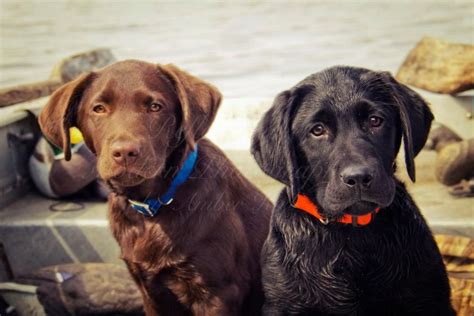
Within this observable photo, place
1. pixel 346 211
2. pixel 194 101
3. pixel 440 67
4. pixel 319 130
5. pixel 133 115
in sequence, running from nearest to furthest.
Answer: pixel 346 211 < pixel 319 130 < pixel 133 115 < pixel 194 101 < pixel 440 67

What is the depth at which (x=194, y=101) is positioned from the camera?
298cm

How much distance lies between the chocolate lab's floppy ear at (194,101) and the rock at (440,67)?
404 centimetres

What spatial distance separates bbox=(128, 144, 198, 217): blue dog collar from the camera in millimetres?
3039

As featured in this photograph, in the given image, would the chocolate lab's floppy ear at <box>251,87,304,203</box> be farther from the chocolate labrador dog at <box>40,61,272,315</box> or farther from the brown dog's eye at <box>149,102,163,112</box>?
the brown dog's eye at <box>149,102,163,112</box>

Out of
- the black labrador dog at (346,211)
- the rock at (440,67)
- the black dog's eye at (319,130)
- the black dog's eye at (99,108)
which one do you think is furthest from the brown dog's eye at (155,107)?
the rock at (440,67)

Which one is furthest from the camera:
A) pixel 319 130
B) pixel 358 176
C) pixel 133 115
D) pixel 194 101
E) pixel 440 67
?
pixel 440 67

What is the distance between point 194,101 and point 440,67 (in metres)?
4.37

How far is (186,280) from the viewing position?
3.01 m

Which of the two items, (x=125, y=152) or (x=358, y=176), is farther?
(x=125, y=152)

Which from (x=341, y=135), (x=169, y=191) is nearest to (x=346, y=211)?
(x=341, y=135)

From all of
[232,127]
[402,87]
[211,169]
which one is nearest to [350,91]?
[402,87]

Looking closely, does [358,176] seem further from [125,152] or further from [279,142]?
[125,152]

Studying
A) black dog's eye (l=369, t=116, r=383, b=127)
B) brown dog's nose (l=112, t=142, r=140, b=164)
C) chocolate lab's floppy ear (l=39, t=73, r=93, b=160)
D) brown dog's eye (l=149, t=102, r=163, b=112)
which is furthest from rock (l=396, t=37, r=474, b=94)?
brown dog's nose (l=112, t=142, r=140, b=164)

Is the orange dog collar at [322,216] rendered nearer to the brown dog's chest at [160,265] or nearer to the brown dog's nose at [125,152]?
the brown dog's chest at [160,265]
